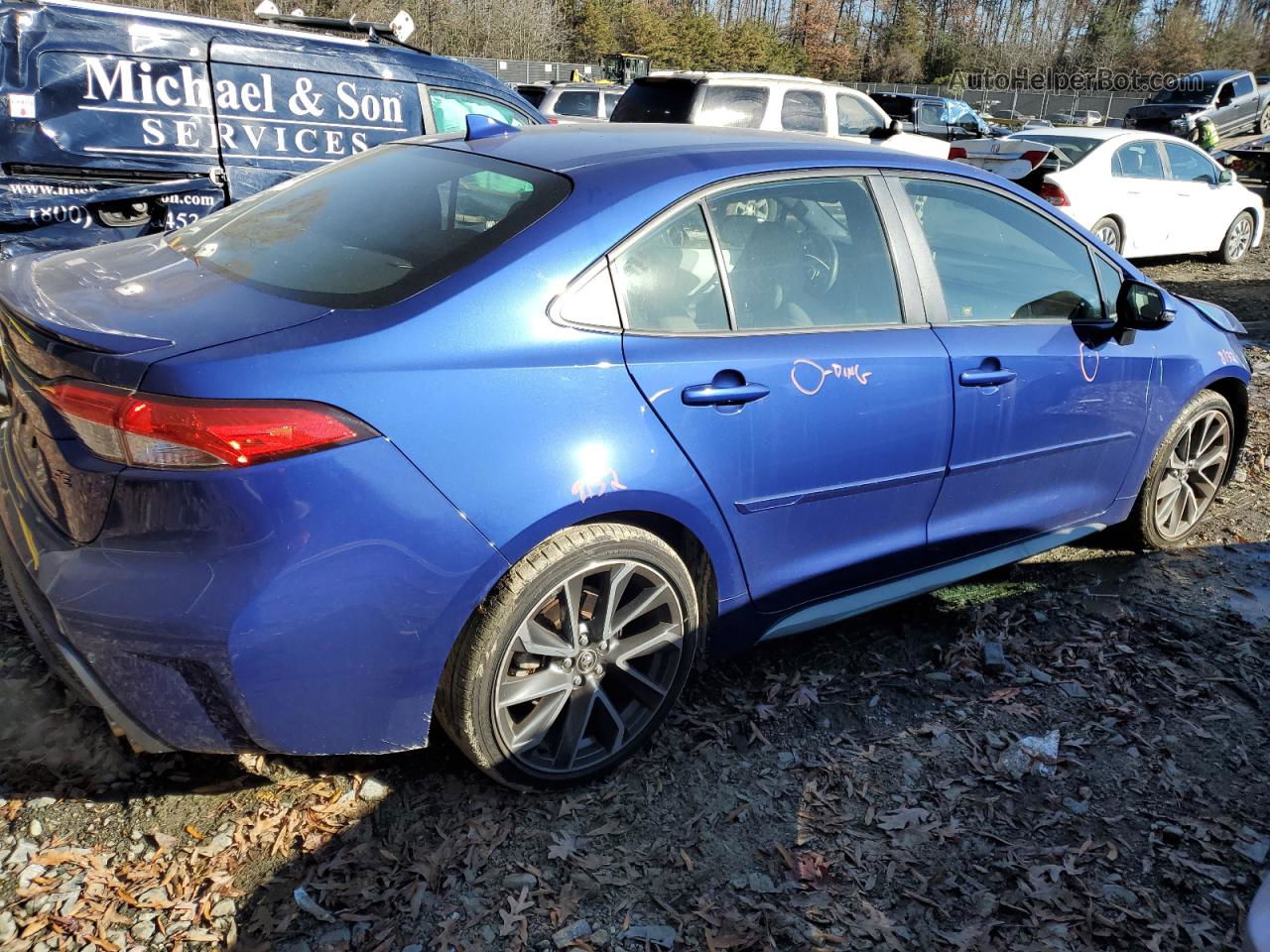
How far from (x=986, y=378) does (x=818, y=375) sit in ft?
2.45

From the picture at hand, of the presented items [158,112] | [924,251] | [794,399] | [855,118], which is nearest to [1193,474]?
[924,251]

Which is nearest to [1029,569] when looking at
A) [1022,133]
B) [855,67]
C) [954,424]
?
[954,424]

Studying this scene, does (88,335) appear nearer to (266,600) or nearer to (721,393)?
(266,600)

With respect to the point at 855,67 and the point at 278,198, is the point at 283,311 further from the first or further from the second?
the point at 855,67

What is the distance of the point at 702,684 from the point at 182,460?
184cm

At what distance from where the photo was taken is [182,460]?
207 centimetres

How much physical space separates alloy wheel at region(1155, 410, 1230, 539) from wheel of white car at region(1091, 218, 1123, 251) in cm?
634

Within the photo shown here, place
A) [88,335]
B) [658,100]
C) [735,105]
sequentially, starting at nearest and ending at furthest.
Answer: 1. [88,335]
2. [735,105]
3. [658,100]

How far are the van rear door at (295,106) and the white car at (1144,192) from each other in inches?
260

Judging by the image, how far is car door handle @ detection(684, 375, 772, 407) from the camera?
2.64 m

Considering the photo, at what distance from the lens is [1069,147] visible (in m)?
10.6

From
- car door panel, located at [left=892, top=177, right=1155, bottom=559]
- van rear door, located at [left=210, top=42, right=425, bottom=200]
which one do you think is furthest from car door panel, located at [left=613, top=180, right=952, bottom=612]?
van rear door, located at [left=210, top=42, right=425, bottom=200]

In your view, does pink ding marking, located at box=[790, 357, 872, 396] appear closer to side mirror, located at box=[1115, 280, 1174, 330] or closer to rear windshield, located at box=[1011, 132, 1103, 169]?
side mirror, located at box=[1115, 280, 1174, 330]

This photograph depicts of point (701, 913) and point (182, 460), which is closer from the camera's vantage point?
point (182, 460)
